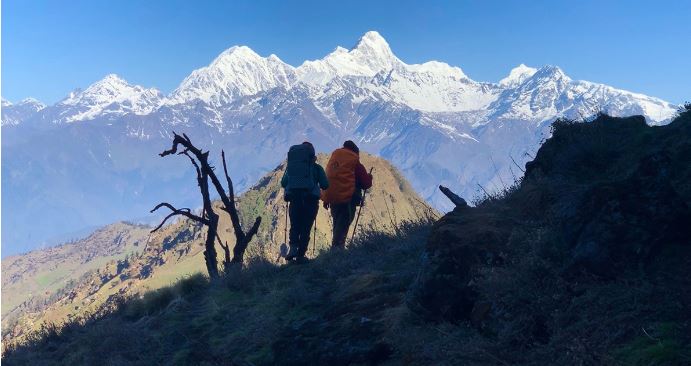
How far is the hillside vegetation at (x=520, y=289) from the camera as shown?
184 inches

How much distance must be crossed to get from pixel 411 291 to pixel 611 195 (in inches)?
84.8

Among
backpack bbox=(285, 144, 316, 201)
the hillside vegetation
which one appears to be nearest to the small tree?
backpack bbox=(285, 144, 316, 201)

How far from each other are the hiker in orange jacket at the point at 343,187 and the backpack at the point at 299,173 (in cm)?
→ 112

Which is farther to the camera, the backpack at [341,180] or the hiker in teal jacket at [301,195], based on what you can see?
the backpack at [341,180]

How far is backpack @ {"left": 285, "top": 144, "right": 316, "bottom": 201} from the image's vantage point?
11906 millimetres

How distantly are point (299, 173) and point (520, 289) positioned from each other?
718 cm

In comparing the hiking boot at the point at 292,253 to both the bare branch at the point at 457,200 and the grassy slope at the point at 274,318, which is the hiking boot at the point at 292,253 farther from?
the bare branch at the point at 457,200

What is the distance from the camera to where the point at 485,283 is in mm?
5641

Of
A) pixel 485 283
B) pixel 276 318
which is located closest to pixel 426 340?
pixel 485 283

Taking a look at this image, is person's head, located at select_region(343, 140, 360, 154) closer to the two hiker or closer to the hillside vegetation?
the two hiker

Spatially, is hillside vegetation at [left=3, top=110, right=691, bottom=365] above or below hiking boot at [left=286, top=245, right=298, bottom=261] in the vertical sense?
below

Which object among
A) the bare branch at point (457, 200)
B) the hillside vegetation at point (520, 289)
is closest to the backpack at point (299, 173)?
the hillside vegetation at point (520, 289)

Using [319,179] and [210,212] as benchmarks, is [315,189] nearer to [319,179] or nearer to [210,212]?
[319,179]

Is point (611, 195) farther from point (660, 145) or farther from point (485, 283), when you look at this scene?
point (660, 145)
